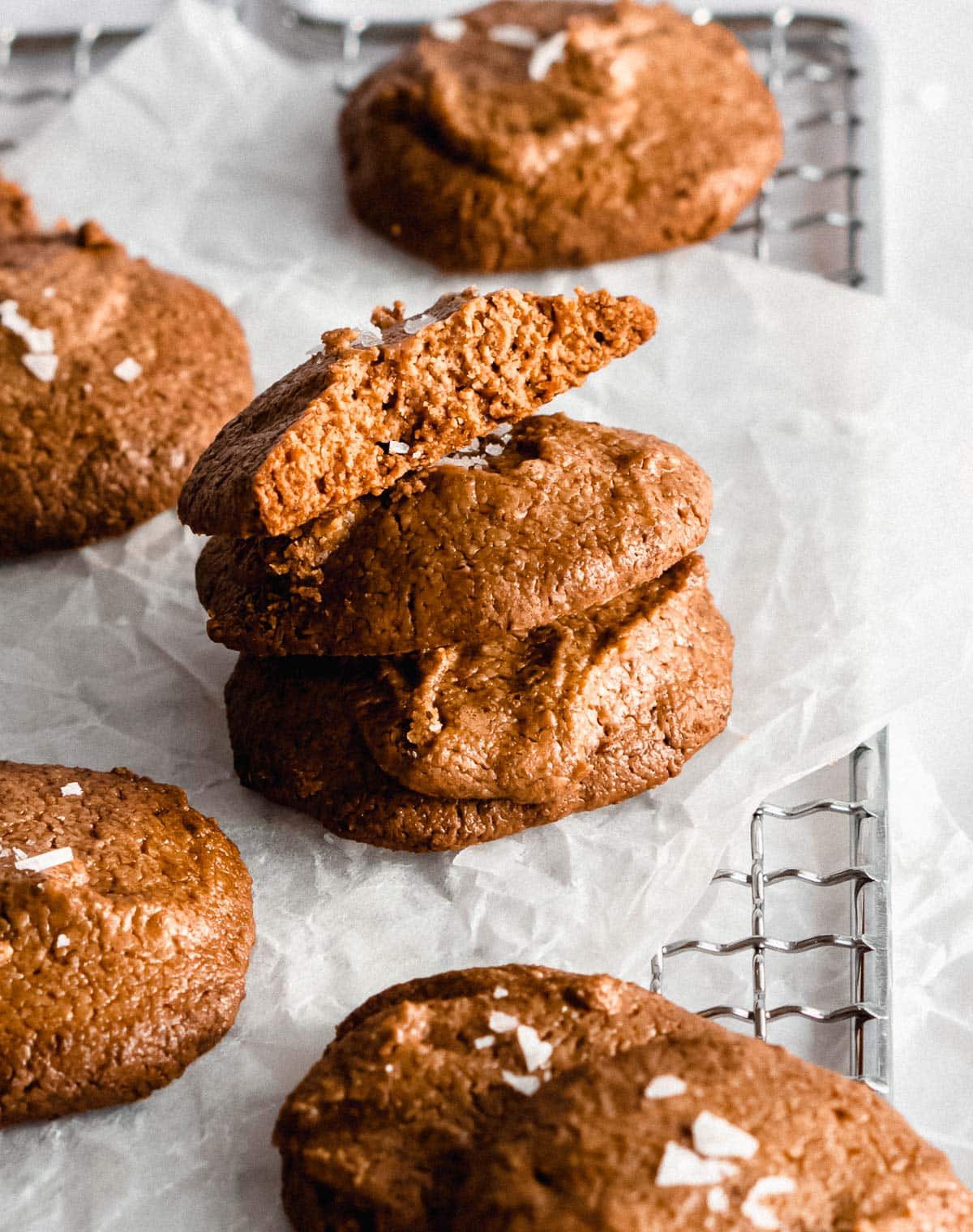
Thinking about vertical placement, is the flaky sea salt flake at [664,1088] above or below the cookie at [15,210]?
below

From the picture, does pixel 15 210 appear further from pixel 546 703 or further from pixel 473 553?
pixel 546 703

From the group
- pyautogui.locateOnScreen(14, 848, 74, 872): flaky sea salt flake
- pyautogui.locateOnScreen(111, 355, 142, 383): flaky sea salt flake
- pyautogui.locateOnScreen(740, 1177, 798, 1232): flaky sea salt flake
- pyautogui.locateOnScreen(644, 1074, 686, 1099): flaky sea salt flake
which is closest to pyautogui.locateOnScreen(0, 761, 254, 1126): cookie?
pyautogui.locateOnScreen(14, 848, 74, 872): flaky sea salt flake

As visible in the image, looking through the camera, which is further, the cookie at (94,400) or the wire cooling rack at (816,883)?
the cookie at (94,400)

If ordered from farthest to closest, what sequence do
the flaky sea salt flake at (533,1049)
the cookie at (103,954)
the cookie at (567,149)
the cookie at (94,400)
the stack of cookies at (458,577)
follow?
the cookie at (567,149) < the cookie at (94,400) < the stack of cookies at (458,577) < the cookie at (103,954) < the flaky sea salt flake at (533,1049)

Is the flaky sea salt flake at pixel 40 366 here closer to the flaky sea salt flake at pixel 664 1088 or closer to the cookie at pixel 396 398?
the cookie at pixel 396 398

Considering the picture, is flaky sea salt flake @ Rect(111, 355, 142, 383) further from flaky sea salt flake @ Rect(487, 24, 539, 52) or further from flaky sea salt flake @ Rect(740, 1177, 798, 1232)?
flaky sea salt flake @ Rect(740, 1177, 798, 1232)

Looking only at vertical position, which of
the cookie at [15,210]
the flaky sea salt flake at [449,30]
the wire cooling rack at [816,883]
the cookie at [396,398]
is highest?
the flaky sea salt flake at [449,30]

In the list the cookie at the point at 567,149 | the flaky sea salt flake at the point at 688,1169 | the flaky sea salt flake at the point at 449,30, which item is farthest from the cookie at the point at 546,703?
the flaky sea salt flake at the point at 449,30
